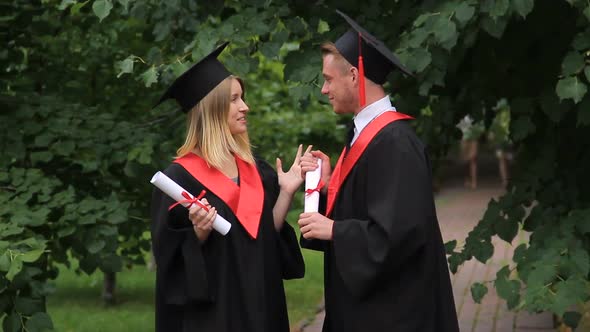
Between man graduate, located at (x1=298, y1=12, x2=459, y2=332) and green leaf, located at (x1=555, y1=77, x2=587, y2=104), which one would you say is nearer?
man graduate, located at (x1=298, y1=12, x2=459, y2=332)

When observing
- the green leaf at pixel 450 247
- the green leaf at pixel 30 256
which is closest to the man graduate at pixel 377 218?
the green leaf at pixel 30 256

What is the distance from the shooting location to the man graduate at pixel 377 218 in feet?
11.8

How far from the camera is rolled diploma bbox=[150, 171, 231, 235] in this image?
3748 mm

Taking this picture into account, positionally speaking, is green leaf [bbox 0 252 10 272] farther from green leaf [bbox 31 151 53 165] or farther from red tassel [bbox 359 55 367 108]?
red tassel [bbox 359 55 367 108]

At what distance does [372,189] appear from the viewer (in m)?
3.68

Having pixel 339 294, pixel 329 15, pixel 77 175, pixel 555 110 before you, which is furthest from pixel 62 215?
pixel 555 110

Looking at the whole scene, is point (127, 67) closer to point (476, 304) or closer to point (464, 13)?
point (464, 13)

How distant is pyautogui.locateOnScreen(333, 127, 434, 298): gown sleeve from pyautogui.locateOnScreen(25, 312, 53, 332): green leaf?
6.36 ft

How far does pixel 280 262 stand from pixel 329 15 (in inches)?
68.0

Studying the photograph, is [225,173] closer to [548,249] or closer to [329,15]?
[329,15]

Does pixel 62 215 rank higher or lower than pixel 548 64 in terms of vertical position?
lower

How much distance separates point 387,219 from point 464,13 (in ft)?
4.73

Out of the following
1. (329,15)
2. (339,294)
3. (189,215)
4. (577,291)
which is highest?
(329,15)

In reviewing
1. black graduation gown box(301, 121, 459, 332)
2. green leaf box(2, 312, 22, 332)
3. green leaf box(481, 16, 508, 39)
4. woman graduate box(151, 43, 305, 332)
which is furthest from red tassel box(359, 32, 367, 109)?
green leaf box(2, 312, 22, 332)
